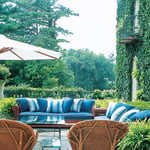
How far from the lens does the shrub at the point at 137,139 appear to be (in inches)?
134

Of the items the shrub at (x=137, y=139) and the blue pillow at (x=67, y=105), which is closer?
the shrub at (x=137, y=139)

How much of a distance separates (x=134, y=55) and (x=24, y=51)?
8.17 metres

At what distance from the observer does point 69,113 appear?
7.06 metres

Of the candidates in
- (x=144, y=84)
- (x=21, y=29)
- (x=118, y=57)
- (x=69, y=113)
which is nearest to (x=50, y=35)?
(x=21, y=29)

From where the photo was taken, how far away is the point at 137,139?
3.44 meters

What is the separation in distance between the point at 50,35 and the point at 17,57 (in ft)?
49.3

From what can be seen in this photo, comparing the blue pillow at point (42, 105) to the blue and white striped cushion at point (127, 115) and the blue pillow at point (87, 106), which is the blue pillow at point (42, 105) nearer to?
the blue pillow at point (87, 106)

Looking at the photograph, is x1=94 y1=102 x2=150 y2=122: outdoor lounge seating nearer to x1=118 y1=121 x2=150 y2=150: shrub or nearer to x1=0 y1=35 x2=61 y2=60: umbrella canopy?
x1=118 y1=121 x2=150 y2=150: shrub

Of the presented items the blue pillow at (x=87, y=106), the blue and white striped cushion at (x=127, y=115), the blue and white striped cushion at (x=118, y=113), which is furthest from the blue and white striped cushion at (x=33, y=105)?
the blue and white striped cushion at (x=127, y=115)

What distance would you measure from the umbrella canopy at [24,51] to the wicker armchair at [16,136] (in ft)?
4.77

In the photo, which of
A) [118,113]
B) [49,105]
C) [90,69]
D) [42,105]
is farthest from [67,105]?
[90,69]

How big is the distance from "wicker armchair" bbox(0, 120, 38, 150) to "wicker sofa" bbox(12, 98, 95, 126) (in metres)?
3.62

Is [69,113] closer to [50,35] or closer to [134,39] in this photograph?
[134,39]

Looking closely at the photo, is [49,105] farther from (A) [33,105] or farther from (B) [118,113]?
(B) [118,113]
